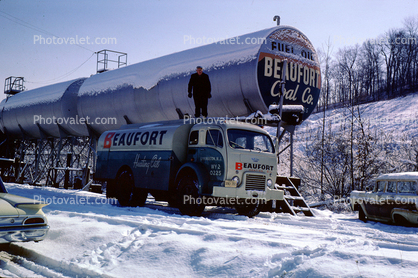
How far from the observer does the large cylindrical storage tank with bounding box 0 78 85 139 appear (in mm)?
20000

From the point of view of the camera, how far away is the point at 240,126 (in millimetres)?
9594

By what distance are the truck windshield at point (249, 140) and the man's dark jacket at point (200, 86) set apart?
9.35 feet

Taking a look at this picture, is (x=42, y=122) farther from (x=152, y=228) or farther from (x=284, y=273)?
(x=284, y=273)

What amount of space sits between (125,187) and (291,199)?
5.35m

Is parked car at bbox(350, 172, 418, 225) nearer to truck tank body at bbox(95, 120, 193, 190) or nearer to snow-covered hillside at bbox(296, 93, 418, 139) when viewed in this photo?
truck tank body at bbox(95, 120, 193, 190)

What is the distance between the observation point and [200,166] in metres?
9.31

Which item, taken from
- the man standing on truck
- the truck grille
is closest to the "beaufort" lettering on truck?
the man standing on truck

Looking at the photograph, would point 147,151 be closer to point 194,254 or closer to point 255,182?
point 255,182

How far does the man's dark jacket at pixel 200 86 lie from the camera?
39.3 ft

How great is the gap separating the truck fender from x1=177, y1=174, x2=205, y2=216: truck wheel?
0.17 meters

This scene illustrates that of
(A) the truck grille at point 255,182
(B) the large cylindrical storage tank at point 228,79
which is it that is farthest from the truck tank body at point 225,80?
(A) the truck grille at point 255,182

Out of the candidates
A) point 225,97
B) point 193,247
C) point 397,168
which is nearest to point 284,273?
point 193,247

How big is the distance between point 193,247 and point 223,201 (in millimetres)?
4286

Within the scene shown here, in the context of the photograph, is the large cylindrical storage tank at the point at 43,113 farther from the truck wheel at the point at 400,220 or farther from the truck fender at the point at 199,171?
the truck wheel at the point at 400,220
